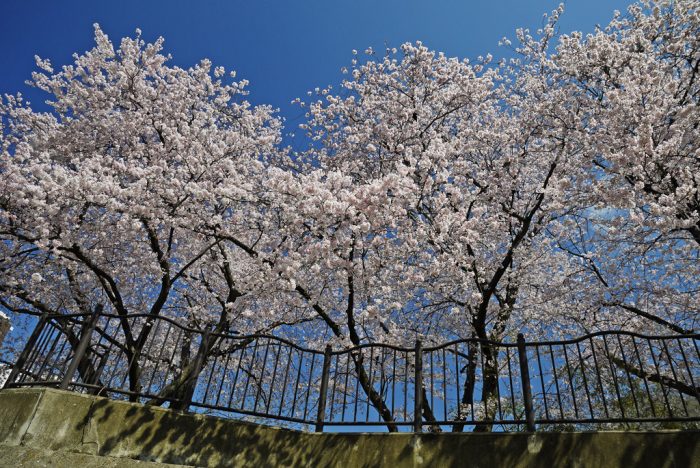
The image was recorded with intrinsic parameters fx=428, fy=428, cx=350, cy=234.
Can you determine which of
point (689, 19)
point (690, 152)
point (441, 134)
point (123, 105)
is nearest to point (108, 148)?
point (123, 105)

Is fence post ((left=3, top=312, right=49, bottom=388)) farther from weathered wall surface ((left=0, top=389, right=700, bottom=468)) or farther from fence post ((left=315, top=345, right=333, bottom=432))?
fence post ((left=315, top=345, right=333, bottom=432))

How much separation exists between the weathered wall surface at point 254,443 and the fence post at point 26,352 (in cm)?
78

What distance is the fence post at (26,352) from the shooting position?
6.62 m

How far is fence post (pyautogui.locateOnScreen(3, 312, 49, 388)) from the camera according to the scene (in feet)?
21.7

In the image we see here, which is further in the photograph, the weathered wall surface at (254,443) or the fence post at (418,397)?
the fence post at (418,397)

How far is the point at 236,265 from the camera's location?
40.6 ft

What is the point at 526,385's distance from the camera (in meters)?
5.93

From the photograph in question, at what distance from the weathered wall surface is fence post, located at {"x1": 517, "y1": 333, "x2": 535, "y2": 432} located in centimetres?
26

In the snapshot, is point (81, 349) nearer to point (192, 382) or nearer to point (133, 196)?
point (192, 382)

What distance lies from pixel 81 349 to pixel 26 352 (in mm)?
1587

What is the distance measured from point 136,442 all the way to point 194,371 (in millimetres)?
1117

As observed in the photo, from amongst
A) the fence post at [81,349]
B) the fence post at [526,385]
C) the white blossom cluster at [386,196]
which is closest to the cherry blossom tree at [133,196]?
the white blossom cluster at [386,196]

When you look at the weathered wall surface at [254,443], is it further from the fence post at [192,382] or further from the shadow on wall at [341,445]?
the fence post at [192,382]

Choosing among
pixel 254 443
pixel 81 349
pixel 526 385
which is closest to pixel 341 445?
pixel 254 443
